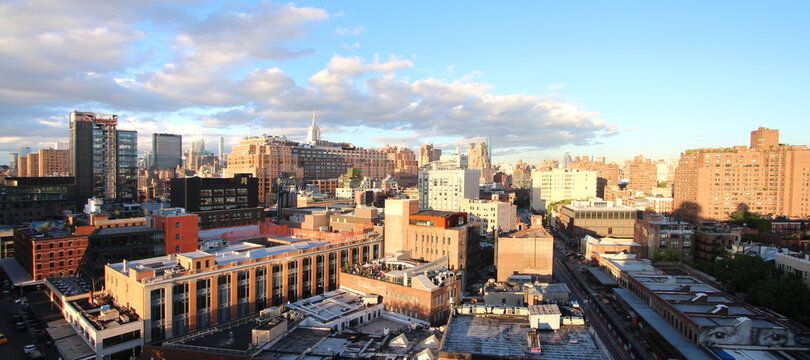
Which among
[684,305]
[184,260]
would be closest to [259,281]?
[184,260]

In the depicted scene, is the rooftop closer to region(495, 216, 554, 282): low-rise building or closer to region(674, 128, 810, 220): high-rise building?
region(495, 216, 554, 282): low-rise building

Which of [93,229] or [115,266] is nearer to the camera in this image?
[115,266]

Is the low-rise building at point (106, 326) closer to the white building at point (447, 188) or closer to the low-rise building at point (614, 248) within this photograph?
the low-rise building at point (614, 248)

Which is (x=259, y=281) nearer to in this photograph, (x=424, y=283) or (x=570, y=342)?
(x=424, y=283)

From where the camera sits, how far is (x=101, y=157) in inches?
5773

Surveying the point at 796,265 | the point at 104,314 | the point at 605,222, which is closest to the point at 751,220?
the point at 605,222

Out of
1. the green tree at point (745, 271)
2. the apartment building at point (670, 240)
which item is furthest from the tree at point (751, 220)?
the green tree at point (745, 271)

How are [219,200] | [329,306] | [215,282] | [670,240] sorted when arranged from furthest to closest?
[219,200] → [670,240] → [215,282] → [329,306]

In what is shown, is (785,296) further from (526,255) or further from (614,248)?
(614,248)

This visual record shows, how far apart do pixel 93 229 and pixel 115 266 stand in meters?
25.4

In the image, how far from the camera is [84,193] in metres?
146

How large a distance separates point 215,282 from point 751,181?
473 ft

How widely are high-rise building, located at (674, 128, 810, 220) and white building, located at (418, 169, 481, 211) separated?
66883mm

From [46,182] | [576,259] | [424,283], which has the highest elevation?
[46,182]
